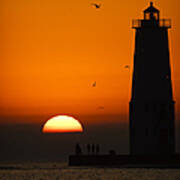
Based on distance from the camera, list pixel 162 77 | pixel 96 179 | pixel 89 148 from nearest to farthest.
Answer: pixel 96 179
pixel 162 77
pixel 89 148

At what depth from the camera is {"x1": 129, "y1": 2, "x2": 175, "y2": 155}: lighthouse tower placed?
68.2 meters

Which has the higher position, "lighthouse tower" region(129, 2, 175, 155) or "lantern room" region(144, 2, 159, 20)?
"lantern room" region(144, 2, 159, 20)

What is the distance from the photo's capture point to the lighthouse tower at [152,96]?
68250 millimetres

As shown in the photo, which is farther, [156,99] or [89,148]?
[89,148]

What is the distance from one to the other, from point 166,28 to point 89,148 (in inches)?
488

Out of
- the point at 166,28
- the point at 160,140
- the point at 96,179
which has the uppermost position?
the point at 166,28

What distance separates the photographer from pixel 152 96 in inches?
2689

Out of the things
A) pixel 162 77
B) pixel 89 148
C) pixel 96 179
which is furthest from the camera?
pixel 89 148

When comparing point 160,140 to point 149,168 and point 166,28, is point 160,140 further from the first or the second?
point 166,28

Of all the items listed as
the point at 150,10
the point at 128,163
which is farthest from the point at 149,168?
the point at 150,10

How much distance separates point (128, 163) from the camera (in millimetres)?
70188

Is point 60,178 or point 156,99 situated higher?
point 156,99

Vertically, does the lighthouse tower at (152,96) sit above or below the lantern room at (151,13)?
below

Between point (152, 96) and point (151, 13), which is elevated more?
point (151, 13)
